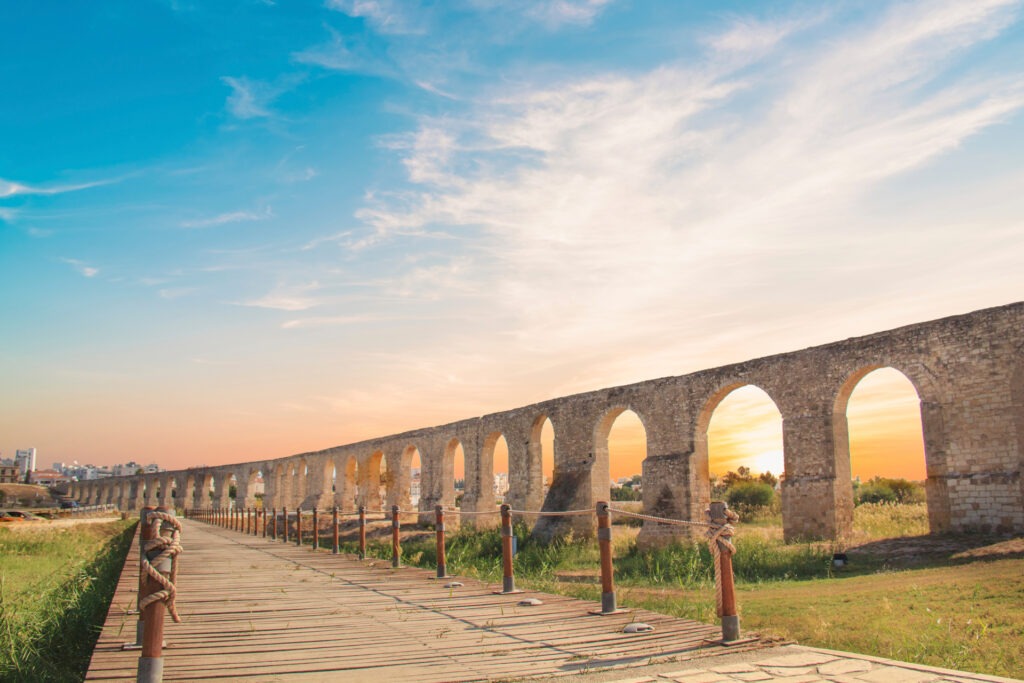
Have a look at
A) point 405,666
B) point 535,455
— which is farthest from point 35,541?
point 405,666

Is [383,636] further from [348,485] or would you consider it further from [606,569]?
[348,485]

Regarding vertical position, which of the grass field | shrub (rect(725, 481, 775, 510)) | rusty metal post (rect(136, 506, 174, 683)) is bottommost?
shrub (rect(725, 481, 775, 510))

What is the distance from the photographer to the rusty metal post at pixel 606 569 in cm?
615

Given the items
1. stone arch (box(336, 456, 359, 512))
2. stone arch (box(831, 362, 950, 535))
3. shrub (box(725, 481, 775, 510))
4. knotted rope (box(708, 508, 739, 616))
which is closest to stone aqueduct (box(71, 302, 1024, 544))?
stone arch (box(831, 362, 950, 535))

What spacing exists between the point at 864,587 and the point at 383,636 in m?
6.56

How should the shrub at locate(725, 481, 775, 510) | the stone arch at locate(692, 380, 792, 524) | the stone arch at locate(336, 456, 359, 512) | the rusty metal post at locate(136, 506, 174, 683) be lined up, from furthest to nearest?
the stone arch at locate(336, 456, 359, 512) < the shrub at locate(725, 481, 775, 510) < the stone arch at locate(692, 380, 792, 524) < the rusty metal post at locate(136, 506, 174, 683)

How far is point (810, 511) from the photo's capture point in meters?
14.9

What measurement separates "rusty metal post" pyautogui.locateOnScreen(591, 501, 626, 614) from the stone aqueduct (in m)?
9.14

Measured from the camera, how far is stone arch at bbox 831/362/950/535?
12977 mm

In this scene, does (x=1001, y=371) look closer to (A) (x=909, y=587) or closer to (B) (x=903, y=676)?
(A) (x=909, y=587)

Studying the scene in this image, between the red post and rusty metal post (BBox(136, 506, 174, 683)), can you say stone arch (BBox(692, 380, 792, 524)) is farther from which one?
rusty metal post (BBox(136, 506, 174, 683))

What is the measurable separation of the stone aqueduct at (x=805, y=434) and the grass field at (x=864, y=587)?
35.8 inches

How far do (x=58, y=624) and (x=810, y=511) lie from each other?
1307 centimetres

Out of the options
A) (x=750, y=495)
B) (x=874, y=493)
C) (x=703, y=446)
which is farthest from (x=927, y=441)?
(x=750, y=495)
